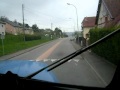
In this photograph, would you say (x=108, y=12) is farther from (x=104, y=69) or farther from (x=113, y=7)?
(x=104, y=69)

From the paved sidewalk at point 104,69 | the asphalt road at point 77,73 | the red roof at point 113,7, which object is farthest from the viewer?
the red roof at point 113,7

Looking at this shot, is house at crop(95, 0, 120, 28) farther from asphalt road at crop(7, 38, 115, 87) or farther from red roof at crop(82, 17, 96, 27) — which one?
red roof at crop(82, 17, 96, 27)

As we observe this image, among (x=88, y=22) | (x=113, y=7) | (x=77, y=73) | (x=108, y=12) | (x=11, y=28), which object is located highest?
(x=113, y=7)

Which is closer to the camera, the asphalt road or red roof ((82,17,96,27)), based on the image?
the asphalt road

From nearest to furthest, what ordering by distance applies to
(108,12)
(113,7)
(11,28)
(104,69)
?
1. (104,69)
2. (108,12)
3. (113,7)
4. (11,28)

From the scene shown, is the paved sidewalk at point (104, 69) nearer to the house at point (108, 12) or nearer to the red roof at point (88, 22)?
the house at point (108, 12)

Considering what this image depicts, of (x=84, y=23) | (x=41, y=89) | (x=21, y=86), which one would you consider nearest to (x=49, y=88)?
(x=41, y=89)

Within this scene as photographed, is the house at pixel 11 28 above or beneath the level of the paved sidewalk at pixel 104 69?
above

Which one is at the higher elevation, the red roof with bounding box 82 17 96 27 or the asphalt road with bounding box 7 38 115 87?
the red roof with bounding box 82 17 96 27

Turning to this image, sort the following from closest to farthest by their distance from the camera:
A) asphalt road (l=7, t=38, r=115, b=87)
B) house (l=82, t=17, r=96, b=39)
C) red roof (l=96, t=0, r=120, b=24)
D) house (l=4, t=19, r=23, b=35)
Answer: asphalt road (l=7, t=38, r=115, b=87) → red roof (l=96, t=0, r=120, b=24) → house (l=82, t=17, r=96, b=39) → house (l=4, t=19, r=23, b=35)

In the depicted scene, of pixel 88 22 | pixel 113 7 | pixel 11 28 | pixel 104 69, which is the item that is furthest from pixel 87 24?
pixel 104 69

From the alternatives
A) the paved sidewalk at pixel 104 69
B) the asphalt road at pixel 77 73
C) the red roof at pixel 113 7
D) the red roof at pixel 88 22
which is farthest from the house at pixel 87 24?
the paved sidewalk at pixel 104 69

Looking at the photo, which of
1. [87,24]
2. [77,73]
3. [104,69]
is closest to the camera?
[77,73]

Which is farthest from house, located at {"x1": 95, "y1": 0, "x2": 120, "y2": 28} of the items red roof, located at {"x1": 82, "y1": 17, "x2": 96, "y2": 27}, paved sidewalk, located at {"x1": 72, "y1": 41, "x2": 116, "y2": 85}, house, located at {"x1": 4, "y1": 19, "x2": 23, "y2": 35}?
house, located at {"x1": 4, "y1": 19, "x2": 23, "y2": 35}
